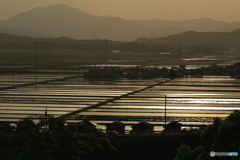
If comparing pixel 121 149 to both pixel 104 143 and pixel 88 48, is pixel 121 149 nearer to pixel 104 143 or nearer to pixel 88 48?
pixel 104 143

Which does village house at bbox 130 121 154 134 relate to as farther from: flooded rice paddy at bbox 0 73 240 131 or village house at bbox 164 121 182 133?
flooded rice paddy at bbox 0 73 240 131

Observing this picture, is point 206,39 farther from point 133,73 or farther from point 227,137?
point 227,137

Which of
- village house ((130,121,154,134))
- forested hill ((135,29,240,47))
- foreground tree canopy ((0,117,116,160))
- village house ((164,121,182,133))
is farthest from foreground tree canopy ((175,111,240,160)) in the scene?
forested hill ((135,29,240,47))

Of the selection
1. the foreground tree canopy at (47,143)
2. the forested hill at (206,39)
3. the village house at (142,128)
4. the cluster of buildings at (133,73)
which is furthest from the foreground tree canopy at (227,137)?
the forested hill at (206,39)

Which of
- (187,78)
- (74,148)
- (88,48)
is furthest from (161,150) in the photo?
(88,48)

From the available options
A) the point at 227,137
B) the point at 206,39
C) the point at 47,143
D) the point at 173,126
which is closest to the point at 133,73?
the point at 173,126

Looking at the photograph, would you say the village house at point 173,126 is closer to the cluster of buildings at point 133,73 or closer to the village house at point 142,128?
the village house at point 142,128
